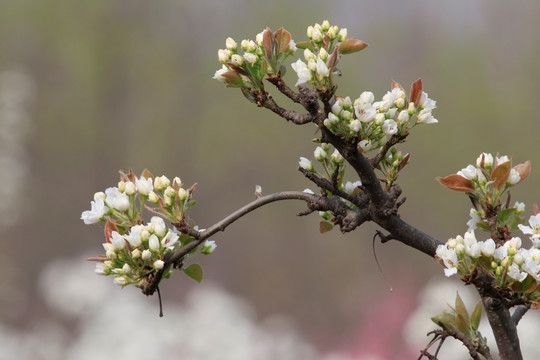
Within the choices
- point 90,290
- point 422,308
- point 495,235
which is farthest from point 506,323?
point 90,290

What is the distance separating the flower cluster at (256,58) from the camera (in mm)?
518

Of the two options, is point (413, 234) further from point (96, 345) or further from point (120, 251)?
point (96, 345)

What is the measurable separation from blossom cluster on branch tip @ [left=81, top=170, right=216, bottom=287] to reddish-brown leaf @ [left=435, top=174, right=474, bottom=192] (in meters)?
0.21

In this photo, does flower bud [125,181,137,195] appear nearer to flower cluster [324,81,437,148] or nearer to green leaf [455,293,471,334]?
flower cluster [324,81,437,148]

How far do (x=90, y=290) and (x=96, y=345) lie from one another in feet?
0.49

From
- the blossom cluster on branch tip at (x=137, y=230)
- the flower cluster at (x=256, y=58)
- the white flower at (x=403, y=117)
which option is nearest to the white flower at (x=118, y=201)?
the blossom cluster on branch tip at (x=137, y=230)

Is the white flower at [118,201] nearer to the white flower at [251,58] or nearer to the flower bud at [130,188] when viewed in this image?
the flower bud at [130,188]

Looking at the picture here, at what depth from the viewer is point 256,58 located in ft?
1.72

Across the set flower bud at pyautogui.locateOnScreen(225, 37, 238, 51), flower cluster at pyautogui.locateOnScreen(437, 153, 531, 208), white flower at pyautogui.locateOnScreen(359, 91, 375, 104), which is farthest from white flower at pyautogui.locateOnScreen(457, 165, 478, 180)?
flower bud at pyautogui.locateOnScreen(225, 37, 238, 51)

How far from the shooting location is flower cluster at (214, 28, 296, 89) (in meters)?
0.52

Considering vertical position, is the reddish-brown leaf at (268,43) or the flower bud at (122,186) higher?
the reddish-brown leaf at (268,43)

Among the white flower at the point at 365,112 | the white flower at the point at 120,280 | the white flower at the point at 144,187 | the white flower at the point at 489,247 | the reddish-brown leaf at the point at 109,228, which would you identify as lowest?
the white flower at the point at 120,280

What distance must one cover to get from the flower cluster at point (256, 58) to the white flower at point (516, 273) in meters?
0.23

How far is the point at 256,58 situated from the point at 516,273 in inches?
10.1
